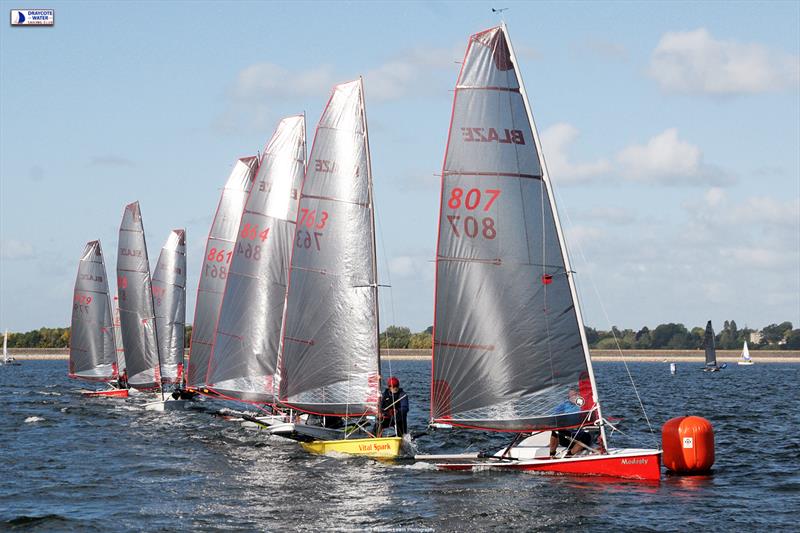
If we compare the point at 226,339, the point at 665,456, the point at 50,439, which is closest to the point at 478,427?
the point at 665,456

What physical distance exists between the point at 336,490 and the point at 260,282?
14.9 m

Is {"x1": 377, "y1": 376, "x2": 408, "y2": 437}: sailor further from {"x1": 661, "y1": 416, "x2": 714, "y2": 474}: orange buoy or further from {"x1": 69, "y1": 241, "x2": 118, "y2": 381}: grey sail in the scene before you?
{"x1": 69, "y1": 241, "x2": 118, "y2": 381}: grey sail

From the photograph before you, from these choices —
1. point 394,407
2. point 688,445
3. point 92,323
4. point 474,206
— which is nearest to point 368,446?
point 394,407

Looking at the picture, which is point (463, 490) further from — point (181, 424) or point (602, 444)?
point (181, 424)

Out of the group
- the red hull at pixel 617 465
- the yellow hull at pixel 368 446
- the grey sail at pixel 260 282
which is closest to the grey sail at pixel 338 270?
the yellow hull at pixel 368 446

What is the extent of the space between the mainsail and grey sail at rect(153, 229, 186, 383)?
0.82 m

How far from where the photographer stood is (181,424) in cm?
4375

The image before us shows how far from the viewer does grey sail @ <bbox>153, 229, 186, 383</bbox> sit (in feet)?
180

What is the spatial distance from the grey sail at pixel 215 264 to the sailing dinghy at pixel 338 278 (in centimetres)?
1279

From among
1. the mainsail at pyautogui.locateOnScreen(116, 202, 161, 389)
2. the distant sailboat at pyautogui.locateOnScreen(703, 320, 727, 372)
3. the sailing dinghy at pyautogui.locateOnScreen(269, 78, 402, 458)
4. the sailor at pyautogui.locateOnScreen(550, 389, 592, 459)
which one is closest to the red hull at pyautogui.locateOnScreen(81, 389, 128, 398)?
the mainsail at pyautogui.locateOnScreen(116, 202, 161, 389)

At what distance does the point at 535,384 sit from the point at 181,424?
2179cm

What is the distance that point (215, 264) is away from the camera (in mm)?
44844

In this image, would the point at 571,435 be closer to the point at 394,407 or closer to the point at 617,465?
the point at 617,465

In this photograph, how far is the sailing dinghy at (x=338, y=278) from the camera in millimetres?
31344
